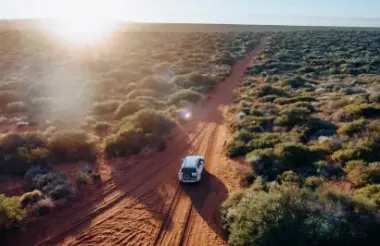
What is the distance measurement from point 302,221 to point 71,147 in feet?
47.4

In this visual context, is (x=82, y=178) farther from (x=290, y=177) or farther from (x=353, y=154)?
(x=353, y=154)

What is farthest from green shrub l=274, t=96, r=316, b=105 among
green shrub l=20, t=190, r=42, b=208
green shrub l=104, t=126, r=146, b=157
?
green shrub l=20, t=190, r=42, b=208

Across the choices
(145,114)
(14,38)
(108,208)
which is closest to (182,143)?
(145,114)

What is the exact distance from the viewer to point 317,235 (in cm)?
985

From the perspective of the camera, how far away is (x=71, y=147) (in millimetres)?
19172

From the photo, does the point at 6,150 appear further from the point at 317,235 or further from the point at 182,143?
the point at 317,235

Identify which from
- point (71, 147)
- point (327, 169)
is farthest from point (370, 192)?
point (71, 147)

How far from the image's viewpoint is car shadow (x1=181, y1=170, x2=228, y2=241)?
12.4m

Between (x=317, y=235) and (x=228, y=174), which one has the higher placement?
(x=317, y=235)

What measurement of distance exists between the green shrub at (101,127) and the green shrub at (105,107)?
164 inches

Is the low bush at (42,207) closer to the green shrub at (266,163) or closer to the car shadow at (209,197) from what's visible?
the car shadow at (209,197)

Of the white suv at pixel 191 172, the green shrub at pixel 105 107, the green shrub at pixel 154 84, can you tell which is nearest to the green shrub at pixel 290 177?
the white suv at pixel 191 172

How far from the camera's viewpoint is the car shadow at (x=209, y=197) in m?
12.4

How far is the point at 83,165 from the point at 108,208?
506 centimetres
